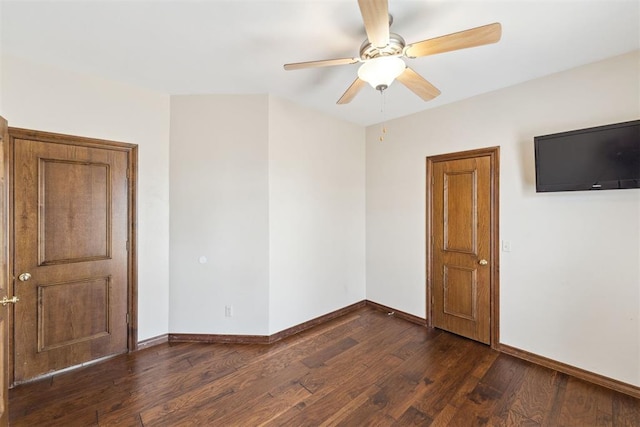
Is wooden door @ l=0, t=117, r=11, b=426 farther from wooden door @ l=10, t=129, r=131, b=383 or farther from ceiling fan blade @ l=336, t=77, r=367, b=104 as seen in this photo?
ceiling fan blade @ l=336, t=77, r=367, b=104

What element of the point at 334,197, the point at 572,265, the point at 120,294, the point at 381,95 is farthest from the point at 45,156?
the point at 572,265

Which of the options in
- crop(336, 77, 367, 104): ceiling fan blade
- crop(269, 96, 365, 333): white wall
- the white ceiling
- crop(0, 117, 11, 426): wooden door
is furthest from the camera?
crop(269, 96, 365, 333): white wall

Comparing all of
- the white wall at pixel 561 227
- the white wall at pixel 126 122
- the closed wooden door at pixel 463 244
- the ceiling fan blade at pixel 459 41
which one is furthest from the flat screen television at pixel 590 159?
the white wall at pixel 126 122

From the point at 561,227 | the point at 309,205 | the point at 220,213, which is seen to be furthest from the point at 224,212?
the point at 561,227

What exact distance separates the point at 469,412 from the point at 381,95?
2881 mm

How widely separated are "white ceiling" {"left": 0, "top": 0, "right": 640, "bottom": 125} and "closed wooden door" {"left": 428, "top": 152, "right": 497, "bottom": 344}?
0.91 m

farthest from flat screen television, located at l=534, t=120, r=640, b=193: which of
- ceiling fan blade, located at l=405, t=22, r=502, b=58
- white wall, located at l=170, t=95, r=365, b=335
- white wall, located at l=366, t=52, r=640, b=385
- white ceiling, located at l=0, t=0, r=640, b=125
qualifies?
white wall, located at l=170, t=95, r=365, b=335

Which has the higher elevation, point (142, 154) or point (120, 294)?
point (142, 154)

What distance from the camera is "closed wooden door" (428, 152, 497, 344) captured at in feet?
9.35

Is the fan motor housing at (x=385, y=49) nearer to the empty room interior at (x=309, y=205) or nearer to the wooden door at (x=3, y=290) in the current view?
the empty room interior at (x=309, y=205)

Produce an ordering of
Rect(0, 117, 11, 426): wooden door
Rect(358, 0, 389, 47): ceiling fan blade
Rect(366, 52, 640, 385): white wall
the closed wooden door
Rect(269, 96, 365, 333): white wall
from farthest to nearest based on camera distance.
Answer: Rect(269, 96, 365, 333): white wall < the closed wooden door < Rect(366, 52, 640, 385): white wall < Rect(0, 117, 11, 426): wooden door < Rect(358, 0, 389, 47): ceiling fan blade

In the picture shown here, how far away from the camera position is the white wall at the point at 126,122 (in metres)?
2.18

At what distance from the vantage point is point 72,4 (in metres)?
1.62

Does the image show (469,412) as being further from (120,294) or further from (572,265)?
(120,294)
